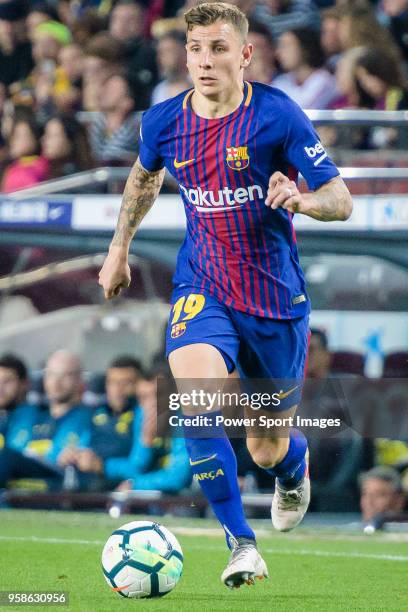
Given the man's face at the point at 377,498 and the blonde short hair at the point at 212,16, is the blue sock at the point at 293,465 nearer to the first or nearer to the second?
the blonde short hair at the point at 212,16

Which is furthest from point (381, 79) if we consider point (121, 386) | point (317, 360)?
point (121, 386)

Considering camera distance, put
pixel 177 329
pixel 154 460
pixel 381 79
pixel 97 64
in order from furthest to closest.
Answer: pixel 97 64 → pixel 381 79 → pixel 154 460 → pixel 177 329

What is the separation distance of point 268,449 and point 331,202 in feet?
4.73

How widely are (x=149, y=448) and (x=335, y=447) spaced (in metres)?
1.37

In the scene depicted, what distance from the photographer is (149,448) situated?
9.75m

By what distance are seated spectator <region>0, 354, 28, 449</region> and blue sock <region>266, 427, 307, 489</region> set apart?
416cm

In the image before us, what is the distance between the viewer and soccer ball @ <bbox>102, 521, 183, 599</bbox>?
A: 5.71m

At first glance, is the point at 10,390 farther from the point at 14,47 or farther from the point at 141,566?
the point at 14,47

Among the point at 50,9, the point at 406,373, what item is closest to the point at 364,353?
the point at 406,373

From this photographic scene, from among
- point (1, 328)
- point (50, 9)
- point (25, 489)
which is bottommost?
point (25, 489)

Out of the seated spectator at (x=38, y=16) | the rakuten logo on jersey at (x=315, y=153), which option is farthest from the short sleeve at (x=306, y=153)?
the seated spectator at (x=38, y=16)

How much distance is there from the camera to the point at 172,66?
12.0 meters

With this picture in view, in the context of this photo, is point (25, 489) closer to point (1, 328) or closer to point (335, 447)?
point (1, 328)

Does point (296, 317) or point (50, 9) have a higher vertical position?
point (50, 9)
